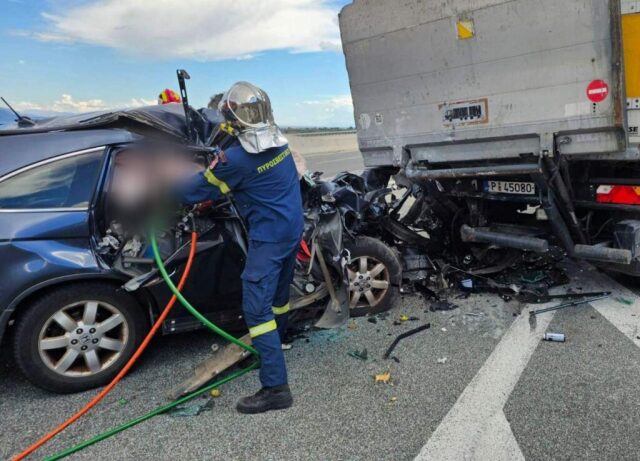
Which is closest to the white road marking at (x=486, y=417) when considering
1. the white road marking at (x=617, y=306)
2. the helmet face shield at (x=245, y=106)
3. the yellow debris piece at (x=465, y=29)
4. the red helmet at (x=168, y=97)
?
the white road marking at (x=617, y=306)

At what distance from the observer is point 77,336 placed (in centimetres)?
329

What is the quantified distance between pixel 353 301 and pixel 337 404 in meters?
1.40

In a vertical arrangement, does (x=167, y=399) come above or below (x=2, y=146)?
below

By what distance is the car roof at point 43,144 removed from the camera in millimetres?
3254

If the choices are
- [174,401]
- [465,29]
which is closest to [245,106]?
[174,401]

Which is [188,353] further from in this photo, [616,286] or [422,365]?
[616,286]

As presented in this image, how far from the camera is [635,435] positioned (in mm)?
2709

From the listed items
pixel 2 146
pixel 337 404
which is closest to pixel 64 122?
pixel 2 146

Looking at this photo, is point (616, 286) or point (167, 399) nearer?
point (167, 399)

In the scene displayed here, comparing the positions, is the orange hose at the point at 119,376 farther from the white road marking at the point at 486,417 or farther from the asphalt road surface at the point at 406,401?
the white road marking at the point at 486,417

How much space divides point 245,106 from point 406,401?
2057 mm

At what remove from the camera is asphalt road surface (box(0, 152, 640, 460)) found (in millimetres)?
2752


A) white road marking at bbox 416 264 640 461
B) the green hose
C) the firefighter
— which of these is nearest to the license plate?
white road marking at bbox 416 264 640 461

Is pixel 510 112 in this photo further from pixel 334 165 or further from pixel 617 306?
pixel 334 165
